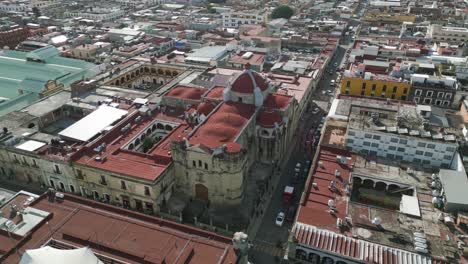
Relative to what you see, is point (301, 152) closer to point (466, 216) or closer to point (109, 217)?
point (466, 216)

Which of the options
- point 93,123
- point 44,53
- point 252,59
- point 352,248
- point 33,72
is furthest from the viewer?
Result: point 44,53

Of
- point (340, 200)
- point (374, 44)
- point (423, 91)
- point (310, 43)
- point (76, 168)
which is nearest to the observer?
point (340, 200)

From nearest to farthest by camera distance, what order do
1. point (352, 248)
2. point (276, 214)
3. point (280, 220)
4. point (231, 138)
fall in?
point (352, 248), point (280, 220), point (231, 138), point (276, 214)

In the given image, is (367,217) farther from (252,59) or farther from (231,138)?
(252,59)

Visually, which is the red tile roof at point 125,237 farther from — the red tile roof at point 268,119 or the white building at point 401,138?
the white building at point 401,138

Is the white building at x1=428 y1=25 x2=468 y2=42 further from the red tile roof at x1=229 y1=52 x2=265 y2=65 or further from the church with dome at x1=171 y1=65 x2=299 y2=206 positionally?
the church with dome at x1=171 y1=65 x2=299 y2=206

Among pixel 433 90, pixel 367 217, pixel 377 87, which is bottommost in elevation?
pixel 367 217

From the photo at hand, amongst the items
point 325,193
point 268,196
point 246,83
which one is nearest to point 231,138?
point 268,196

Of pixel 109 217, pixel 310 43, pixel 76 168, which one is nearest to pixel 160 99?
pixel 76 168
